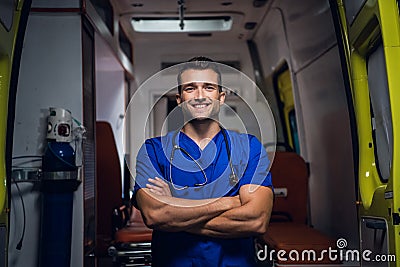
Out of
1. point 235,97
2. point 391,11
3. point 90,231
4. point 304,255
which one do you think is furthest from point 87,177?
point 235,97

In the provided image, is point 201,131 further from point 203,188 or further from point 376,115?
point 376,115

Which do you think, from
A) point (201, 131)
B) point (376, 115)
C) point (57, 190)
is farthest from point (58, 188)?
point (376, 115)

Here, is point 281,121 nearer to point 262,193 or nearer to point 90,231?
point 90,231

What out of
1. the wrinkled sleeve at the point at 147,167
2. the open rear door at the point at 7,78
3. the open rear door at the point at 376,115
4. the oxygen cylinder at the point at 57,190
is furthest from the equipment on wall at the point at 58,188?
the open rear door at the point at 376,115

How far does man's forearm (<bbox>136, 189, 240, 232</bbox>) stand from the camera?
244 centimetres

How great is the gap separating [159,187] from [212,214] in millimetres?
274

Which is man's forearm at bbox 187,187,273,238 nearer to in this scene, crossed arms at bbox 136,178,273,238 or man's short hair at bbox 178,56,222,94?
crossed arms at bbox 136,178,273,238

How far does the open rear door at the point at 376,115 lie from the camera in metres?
2.24

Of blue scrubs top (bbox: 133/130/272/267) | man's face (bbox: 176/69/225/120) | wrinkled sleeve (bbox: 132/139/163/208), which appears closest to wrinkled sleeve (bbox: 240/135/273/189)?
blue scrubs top (bbox: 133/130/272/267)

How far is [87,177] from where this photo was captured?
4.29 meters

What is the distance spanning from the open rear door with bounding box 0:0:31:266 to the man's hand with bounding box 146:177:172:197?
2.30 feet

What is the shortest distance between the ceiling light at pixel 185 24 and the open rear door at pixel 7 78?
160 inches

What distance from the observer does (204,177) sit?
2512mm

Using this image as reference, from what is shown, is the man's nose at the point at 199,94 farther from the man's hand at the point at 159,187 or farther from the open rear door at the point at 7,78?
the open rear door at the point at 7,78
